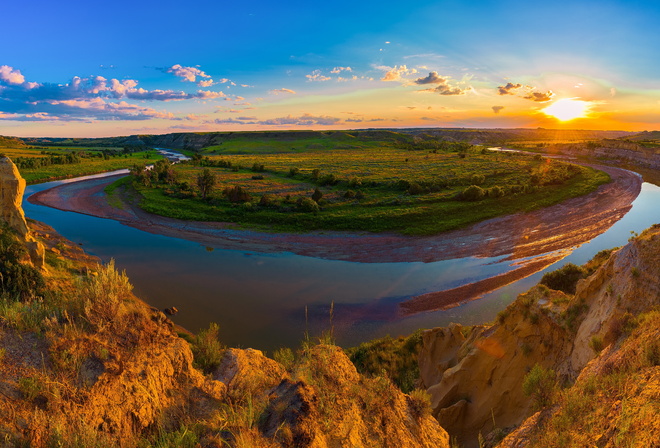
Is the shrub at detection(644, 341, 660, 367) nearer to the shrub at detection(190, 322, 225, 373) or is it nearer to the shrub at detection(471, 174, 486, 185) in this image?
the shrub at detection(190, 322, 225, 373)

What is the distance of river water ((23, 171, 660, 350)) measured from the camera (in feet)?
55.7

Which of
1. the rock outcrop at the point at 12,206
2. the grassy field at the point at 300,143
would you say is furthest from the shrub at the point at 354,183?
the grassy field at the point at 300,143

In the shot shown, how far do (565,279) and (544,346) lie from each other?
12.5 feet

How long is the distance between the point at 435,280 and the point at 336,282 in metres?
6.91

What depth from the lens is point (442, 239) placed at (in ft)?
99.2

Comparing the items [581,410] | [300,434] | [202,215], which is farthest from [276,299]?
[202,215]

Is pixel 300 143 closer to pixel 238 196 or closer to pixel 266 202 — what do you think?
pixel 238 196

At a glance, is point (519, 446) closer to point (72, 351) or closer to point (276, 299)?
point (72, 351)

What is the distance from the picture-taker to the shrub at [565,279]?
11.7m

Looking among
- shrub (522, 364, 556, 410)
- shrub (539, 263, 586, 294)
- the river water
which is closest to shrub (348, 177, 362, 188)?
the river water

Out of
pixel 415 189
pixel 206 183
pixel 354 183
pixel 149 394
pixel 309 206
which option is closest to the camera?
pixel 149 394

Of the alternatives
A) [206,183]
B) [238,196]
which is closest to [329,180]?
[238,196]

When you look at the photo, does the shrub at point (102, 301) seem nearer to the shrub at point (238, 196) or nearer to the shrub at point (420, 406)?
the shrub at point (420, 406)

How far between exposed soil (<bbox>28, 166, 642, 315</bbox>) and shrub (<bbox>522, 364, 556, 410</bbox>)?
35.4ft
